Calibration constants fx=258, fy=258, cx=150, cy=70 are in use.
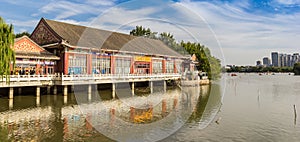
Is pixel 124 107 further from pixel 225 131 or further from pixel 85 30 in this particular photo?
pixel 85 30

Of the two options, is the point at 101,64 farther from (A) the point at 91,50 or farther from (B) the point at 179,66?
(B) the point at 179,66

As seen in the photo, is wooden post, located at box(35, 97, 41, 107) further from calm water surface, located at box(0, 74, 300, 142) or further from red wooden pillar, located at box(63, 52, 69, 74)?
red wooden pillar, located at box(63, 52, 69, 74)

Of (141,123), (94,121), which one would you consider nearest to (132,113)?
(141,123)

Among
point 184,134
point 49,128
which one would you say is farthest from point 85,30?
point 184,134

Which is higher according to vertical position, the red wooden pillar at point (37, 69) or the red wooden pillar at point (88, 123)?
the red wooden pillar at point (37, 69)

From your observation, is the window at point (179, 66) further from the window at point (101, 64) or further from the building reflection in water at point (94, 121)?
the building reflection in water at point (94, 121)

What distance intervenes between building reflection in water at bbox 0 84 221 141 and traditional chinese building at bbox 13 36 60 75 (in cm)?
451

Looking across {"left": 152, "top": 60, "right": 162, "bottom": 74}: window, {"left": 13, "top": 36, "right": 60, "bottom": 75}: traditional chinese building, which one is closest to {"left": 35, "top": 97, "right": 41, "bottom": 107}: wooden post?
{"left": 13, "top": 36, "right": 60, "bottom": 75}: traditional chinese building

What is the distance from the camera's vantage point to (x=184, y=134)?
12.5 meters

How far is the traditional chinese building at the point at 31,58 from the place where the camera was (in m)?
23.1

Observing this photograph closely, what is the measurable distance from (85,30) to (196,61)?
24.5m

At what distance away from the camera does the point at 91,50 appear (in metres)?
28.7

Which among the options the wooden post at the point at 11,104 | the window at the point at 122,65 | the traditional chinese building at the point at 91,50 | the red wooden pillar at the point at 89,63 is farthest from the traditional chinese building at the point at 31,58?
the window at the point at 122,65

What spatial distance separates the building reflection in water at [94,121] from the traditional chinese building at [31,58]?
14.8 feet
